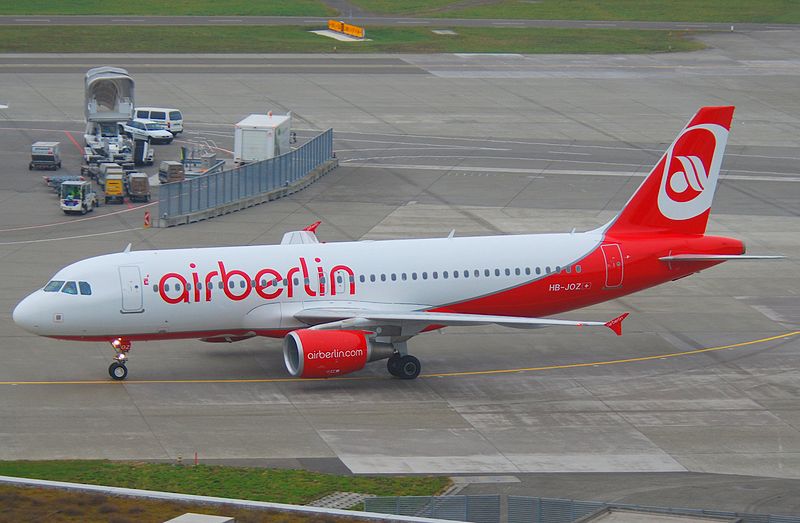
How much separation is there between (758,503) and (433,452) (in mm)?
9838

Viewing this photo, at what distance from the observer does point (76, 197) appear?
73.7 meters

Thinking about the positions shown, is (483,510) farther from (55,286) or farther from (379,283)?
(55,286)

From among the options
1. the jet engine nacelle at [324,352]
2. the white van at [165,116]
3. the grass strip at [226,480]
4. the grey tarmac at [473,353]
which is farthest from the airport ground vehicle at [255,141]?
the grass strip at [226,480]

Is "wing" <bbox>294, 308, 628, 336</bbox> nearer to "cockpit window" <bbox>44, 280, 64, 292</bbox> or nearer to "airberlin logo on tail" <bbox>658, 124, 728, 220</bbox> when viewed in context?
"airberlin logo on tail" <bbox>658, 124, 728, 220</bbox>

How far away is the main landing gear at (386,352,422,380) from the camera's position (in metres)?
48.2

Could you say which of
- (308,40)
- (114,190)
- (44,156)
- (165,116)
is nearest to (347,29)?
(308,40)

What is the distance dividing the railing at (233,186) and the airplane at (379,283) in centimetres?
2397

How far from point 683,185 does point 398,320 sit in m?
13.9

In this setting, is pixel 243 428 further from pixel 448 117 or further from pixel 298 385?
pixel 448 117

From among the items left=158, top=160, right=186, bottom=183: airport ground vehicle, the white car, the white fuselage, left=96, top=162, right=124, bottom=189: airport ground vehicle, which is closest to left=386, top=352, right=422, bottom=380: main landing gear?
the white fuselage

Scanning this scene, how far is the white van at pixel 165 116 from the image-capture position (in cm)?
9619

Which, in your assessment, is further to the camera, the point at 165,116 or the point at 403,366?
the point at 165,116

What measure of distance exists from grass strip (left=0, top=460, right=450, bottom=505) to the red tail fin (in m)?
18.2

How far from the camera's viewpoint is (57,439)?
41.0m
